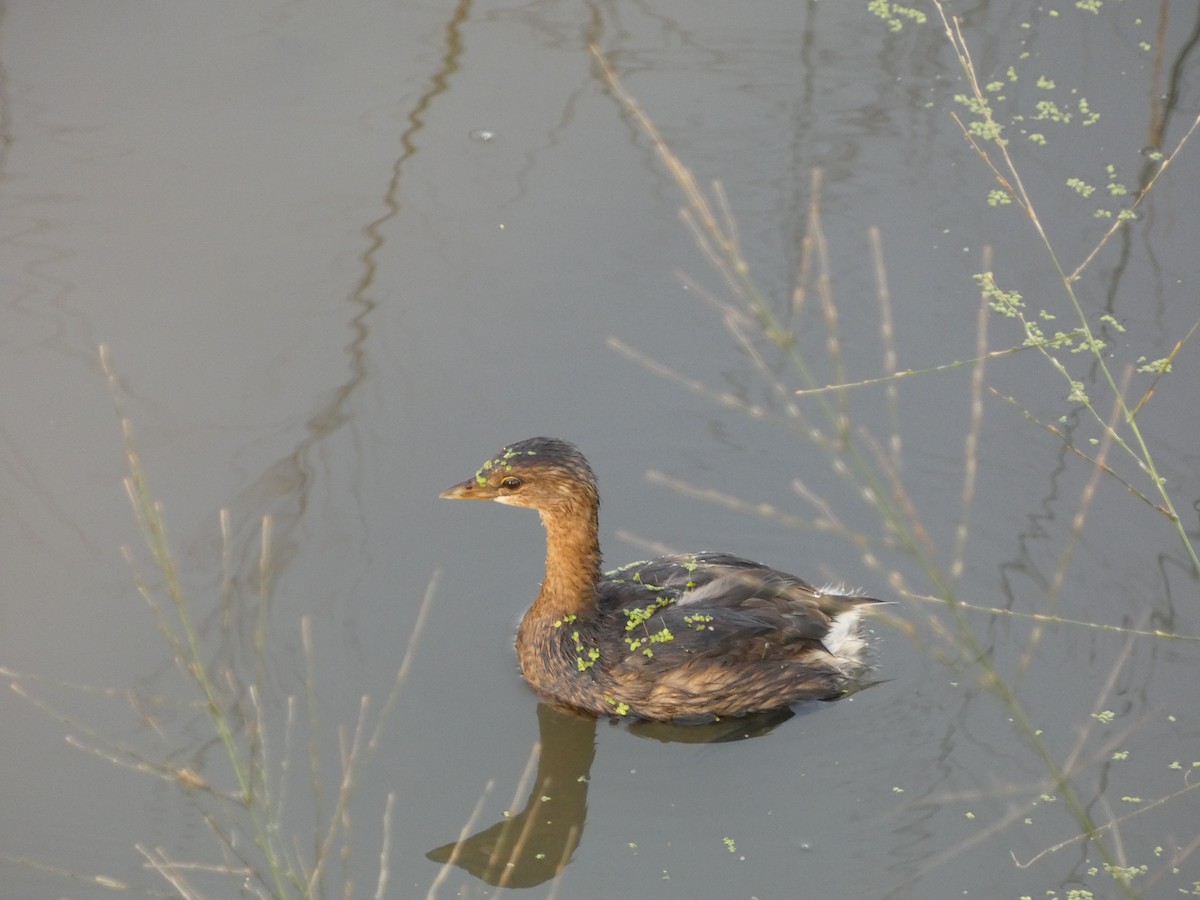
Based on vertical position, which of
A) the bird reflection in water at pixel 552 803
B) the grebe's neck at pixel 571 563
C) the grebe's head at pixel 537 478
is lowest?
the bird reflection in water at pixel 552 803

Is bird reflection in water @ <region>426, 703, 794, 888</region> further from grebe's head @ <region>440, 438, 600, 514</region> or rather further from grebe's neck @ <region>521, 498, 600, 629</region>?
grebe's head @ <region>440, 438, 600, 514</region>

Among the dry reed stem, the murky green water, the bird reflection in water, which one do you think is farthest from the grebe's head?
the dry reed stem

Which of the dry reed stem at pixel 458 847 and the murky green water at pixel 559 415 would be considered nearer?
the dry reed stem at pixel 458 847

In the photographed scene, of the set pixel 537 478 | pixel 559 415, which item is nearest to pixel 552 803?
pixel 537 478

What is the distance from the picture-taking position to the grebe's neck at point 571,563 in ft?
16.4

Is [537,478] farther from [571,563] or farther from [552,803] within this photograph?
[552,803]

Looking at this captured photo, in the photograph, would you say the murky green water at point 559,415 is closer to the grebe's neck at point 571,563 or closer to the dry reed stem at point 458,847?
the dry reed stem at point 458,847

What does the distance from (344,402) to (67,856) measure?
6.84ft

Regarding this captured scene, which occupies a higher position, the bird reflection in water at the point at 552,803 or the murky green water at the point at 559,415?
the murky green water at the point at 559,415

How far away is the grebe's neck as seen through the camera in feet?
16.4

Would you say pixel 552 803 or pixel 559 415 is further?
pixel 559 415

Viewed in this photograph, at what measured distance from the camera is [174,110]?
22.7 feet

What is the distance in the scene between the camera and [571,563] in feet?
16.4

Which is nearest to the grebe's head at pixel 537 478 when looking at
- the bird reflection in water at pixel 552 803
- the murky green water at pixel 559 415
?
the murky green water at pixel 559 415
